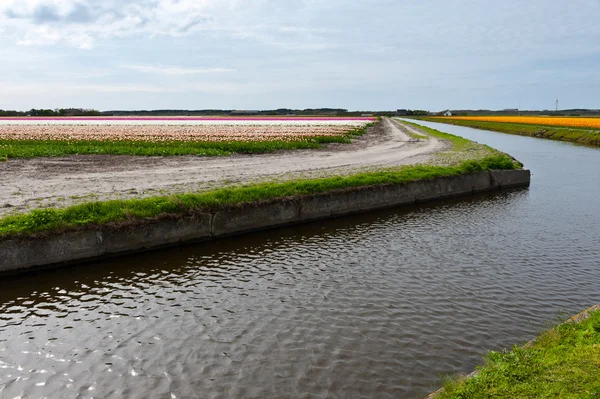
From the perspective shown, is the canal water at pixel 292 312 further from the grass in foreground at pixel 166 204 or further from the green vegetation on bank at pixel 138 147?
the green vegetation on bank at pixel 138 147

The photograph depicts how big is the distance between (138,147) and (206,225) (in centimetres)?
2257

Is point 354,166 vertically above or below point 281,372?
above

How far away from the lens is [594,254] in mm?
12836

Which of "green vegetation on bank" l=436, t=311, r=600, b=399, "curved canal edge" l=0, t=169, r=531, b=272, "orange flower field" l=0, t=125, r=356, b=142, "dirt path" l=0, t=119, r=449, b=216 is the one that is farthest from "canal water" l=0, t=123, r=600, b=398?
"orange flower field" l=0, t=125, r=356, b=142

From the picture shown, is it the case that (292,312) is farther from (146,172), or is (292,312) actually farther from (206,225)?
(146,172)

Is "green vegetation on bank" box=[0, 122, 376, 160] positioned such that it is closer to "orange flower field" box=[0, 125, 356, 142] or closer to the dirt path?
the dirt path

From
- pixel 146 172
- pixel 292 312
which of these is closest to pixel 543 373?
pixel 292 312

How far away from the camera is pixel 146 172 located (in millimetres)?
22484

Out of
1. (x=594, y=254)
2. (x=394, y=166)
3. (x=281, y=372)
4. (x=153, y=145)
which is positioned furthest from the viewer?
(x=153, y=145)

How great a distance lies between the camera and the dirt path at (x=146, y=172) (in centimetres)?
1611

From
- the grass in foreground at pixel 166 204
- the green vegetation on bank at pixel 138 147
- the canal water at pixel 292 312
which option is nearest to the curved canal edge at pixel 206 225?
the grass in foreground at pixel 166 204

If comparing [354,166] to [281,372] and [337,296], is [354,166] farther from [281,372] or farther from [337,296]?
[281,372]

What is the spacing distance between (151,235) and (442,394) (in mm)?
9914

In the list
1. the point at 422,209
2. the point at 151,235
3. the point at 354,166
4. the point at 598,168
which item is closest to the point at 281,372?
the point at 151,235
